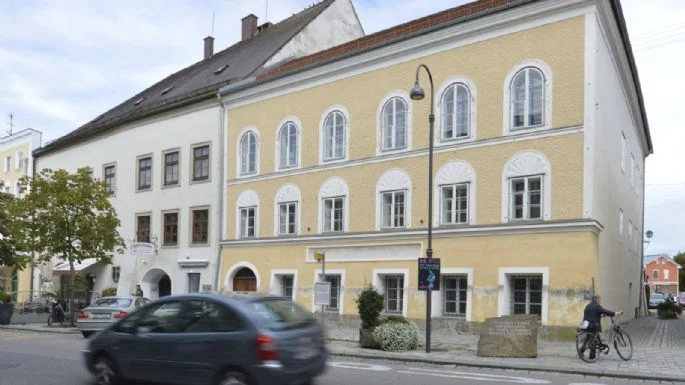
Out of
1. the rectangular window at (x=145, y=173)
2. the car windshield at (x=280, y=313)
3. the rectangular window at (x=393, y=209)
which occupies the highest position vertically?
the rectangular window at (x=145, y=173)

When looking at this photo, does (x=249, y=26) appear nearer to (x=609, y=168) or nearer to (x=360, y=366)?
(x=609, y=168)

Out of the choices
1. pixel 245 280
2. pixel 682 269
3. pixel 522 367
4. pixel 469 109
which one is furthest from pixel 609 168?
pixel 682 269

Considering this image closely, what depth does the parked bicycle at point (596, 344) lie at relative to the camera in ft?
45.4

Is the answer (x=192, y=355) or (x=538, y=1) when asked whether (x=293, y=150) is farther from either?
(x=192, y=355)

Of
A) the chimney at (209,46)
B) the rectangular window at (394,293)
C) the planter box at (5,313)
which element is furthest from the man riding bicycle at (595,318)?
the chimney at (209,46)

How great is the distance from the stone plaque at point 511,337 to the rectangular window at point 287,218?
1244 cm

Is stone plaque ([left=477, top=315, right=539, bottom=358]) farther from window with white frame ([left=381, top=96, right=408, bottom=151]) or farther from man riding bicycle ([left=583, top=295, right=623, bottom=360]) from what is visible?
window with white frame ([left=381, top=96, right=408, bottom=151])

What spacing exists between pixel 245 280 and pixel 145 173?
9.12 meters

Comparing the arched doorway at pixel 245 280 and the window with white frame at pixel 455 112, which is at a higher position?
the window with white frame at pixel 455 112

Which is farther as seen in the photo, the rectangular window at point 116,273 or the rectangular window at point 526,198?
the rectangular window at point 116,273

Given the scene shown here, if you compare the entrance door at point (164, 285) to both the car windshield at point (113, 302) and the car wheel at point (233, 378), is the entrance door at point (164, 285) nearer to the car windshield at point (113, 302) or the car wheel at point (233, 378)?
the car windshield at point (113, 302)

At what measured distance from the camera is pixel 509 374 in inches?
492

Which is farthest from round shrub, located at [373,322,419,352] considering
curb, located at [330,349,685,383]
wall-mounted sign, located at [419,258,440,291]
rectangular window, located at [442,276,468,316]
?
rectangular window, located at [442,276,468,316]

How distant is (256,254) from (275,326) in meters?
19.1
